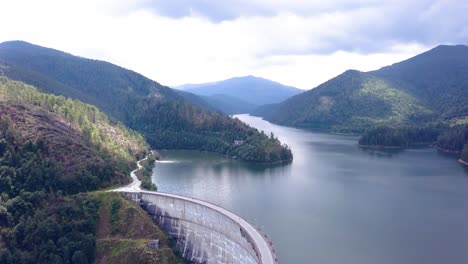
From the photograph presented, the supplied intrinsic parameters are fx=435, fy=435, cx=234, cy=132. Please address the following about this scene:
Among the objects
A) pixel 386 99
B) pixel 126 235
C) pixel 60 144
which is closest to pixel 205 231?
pixel 126 235

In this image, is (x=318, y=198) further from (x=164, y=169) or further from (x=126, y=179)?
(x=164, y=169)

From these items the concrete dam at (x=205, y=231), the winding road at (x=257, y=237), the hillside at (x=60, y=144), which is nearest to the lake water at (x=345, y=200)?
the winding road at (x=257, y=237)

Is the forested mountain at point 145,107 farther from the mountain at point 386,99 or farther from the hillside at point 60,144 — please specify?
the mountain at point 386,99

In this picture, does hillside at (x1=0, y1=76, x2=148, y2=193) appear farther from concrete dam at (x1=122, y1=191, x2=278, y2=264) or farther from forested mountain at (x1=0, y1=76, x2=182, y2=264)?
concrete dam at (x1=122, y1=191, x2=278, y2=264)

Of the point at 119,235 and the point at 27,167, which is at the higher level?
the point at 27,167

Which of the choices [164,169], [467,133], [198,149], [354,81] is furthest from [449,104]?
[164,169]

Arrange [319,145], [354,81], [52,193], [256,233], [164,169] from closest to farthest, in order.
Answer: [256,233]
[52,193]
[164,169]
[319,145]
[354,81]
